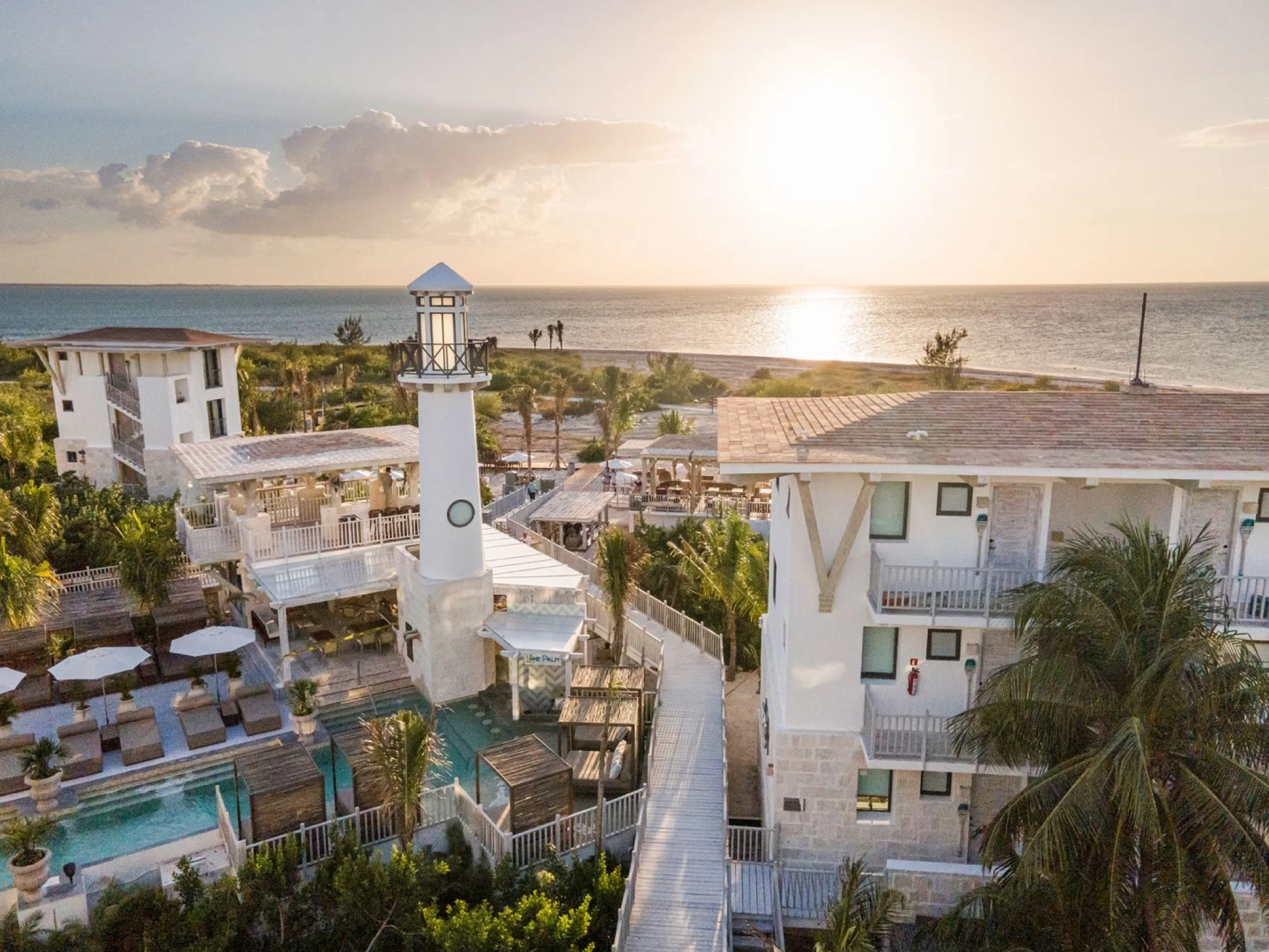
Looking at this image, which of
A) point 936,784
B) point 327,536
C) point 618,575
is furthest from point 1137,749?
point 327,536

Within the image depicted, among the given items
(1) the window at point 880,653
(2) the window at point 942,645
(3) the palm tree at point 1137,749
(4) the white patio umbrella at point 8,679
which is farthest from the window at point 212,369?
(3) the palm tree at point 1137,749

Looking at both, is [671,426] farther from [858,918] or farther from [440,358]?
[858,918]

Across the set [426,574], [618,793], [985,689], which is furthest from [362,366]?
[985,689]

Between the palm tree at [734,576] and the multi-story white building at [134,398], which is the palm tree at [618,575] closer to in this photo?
the palm tree at [734,576]

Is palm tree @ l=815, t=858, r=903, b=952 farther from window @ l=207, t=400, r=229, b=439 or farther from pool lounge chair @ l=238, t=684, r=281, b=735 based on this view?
window @ l=207, t=400, r=229, b=439

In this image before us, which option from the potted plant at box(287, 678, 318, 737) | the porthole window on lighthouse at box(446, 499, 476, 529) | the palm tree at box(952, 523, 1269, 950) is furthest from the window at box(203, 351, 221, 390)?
the palm tree at box(952, 523, 1269, 950)
